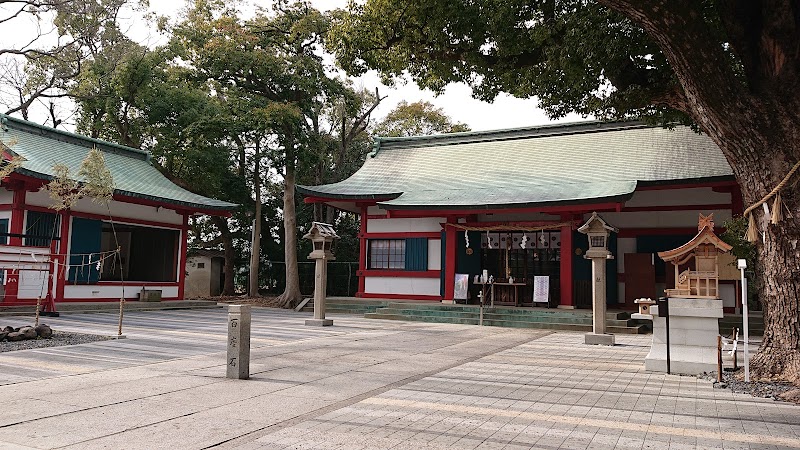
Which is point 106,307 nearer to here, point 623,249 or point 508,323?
point 508,323

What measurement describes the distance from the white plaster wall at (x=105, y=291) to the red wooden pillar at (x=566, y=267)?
→ 14.0 m

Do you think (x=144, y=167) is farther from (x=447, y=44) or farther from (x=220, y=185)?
(x=447, y=44)

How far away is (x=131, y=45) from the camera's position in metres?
23.8

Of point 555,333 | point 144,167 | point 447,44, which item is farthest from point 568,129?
point 144,167

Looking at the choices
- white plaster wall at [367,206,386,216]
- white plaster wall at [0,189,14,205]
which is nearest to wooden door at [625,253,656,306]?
white plaster wall at [367,206,386,216]

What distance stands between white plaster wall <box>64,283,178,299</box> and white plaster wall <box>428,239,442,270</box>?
9649 mm

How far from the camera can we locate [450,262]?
62.1ft

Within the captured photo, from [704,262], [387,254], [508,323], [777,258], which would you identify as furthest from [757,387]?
[387,254]

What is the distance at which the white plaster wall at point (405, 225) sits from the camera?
19.9 m

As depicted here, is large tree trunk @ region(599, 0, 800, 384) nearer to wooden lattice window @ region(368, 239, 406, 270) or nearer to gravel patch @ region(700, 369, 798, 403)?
gravel patch @ region(700, 369, 798, 403)

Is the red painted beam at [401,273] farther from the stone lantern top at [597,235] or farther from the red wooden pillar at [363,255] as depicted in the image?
the stone lantern top at [597,235]

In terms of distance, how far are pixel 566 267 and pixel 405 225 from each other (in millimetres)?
5912

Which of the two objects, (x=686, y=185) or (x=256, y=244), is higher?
(x=686, y=185)

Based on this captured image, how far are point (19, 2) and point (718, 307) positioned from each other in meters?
20.3
